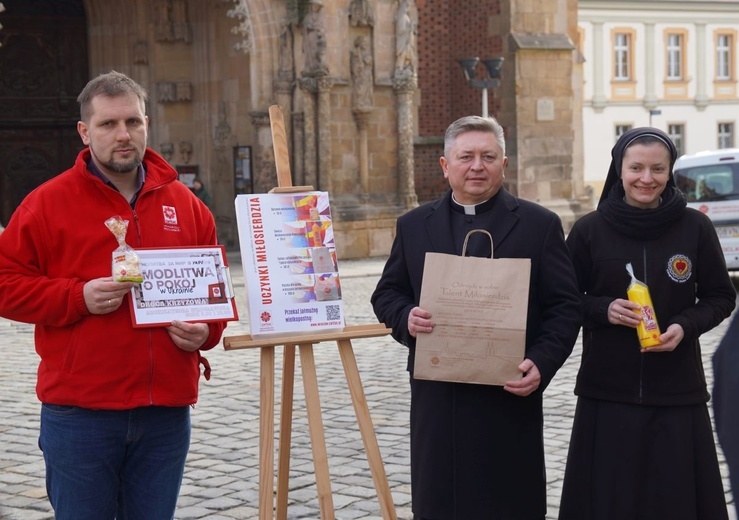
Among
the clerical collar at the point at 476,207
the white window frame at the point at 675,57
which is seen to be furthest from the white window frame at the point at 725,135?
the clerical collar at the point at 476,207

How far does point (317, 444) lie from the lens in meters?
4.88

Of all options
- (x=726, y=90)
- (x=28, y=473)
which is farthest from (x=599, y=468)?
(x=726, y=90)

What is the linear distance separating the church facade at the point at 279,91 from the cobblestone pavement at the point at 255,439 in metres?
9.38

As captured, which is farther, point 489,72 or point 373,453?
point 489,72

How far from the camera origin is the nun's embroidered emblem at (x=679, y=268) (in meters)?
4.73

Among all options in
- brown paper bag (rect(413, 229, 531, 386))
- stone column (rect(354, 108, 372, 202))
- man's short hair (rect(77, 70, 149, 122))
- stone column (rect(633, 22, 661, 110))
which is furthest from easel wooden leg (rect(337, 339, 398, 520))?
stone column (rect(633, 22, 661, 110))

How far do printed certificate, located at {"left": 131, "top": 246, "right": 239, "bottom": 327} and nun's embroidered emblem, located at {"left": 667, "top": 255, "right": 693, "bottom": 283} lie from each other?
1.68m

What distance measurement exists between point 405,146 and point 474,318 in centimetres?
1782

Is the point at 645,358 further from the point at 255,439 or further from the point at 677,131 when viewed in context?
the point at 677,131

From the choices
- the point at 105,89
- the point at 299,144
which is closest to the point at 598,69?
the point at 299,144

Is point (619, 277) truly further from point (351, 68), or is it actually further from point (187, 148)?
point (187, 148)

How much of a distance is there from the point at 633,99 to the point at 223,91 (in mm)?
37742

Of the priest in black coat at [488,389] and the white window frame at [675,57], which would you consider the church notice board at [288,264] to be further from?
the white window frame at [675,57]

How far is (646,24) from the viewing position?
5653 centimetres
